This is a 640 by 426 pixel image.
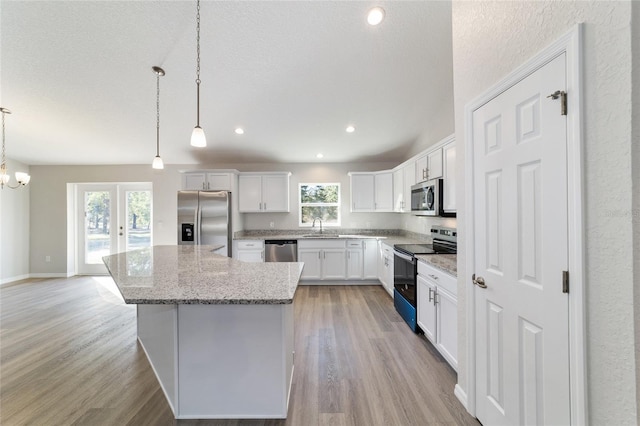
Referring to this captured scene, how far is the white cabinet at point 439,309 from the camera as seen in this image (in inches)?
Answer: 80.1

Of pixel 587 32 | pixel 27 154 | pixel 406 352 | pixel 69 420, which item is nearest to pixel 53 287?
pixel 27 154

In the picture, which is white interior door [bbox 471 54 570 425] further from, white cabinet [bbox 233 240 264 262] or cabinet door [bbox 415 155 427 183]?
white cabinet [bbox 233 240 264 262]

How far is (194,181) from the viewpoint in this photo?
4691mm

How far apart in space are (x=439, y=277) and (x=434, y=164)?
57.6 inches

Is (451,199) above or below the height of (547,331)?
above

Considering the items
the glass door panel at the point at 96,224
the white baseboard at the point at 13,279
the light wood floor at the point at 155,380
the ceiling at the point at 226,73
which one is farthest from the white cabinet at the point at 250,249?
the white baseboard at the point at 13,279

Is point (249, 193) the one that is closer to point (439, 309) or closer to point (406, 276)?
point (406, 276)

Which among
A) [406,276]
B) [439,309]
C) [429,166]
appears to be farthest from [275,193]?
[439,309]

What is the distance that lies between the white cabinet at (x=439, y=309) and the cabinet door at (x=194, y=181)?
4002mm

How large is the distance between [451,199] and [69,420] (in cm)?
355

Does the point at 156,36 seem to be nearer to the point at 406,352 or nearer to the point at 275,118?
the point at 275,118

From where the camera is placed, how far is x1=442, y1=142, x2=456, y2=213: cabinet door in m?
2.63

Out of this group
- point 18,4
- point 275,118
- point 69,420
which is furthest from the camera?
point 275,118

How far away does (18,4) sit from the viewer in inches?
83.6
